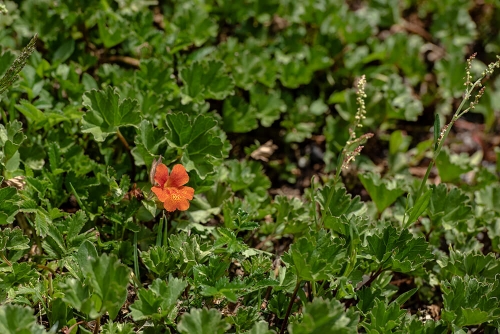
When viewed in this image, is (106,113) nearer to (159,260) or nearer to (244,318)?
(159,260)

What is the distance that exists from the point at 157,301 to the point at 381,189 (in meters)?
1.44

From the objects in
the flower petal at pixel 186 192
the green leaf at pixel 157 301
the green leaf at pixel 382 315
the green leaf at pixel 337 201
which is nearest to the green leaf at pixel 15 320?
the green leaf at pixel 157 301

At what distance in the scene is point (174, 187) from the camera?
279 centimetres

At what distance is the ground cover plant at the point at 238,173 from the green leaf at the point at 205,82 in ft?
0.03

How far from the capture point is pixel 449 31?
4.74 metres

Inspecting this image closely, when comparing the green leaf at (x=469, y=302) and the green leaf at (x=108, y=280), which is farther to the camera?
the green leaf at (x=469, y=302)

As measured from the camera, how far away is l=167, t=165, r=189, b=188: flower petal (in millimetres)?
2770

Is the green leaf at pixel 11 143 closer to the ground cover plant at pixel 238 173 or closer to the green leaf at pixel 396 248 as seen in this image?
the ground cover plant at pixel 238 173

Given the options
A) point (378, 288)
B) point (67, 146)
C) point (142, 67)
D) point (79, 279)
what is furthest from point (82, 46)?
point (378, 288)

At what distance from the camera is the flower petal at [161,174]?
276 centimetres

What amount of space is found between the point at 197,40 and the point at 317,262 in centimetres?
193

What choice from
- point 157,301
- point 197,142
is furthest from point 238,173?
point 157,301

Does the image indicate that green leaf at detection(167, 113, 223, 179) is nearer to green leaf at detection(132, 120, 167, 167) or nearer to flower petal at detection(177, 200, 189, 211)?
green leaf at detection(132, 120, 167, 167)

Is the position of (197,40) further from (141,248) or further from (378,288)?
(378,288)
